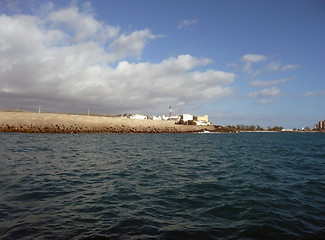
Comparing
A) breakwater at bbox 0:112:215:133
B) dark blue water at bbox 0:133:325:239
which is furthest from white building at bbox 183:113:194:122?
dark blue water at bbox 0:133:325:239

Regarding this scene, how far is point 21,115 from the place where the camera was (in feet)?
207

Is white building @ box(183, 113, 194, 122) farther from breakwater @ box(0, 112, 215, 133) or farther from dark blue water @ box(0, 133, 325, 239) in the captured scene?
dark blue water @ box(0, 133, 325, 239)

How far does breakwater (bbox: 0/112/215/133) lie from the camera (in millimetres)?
59987

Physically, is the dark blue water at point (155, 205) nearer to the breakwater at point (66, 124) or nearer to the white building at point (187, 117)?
the breakwater at point (66, 124)

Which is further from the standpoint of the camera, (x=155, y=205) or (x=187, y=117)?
(x=187, y=117)

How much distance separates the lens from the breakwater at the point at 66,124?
197ft

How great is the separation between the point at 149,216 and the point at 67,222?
2290 millimetres

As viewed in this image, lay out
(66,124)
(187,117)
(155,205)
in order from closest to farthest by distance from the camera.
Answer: (155,205) → (66,124) → (187,117)

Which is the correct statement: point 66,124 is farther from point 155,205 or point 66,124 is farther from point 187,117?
point 187,117

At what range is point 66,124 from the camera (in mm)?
70688


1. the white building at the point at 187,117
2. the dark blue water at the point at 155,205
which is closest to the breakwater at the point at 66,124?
the dark blue water at the point at 155,205

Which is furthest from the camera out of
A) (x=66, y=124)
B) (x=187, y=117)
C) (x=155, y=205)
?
(x=187, y=117)

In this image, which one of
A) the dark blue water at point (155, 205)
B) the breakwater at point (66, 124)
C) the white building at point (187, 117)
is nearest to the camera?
the dark blue water at point (155, 205)

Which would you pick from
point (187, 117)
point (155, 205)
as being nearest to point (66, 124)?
point (155, 205)
